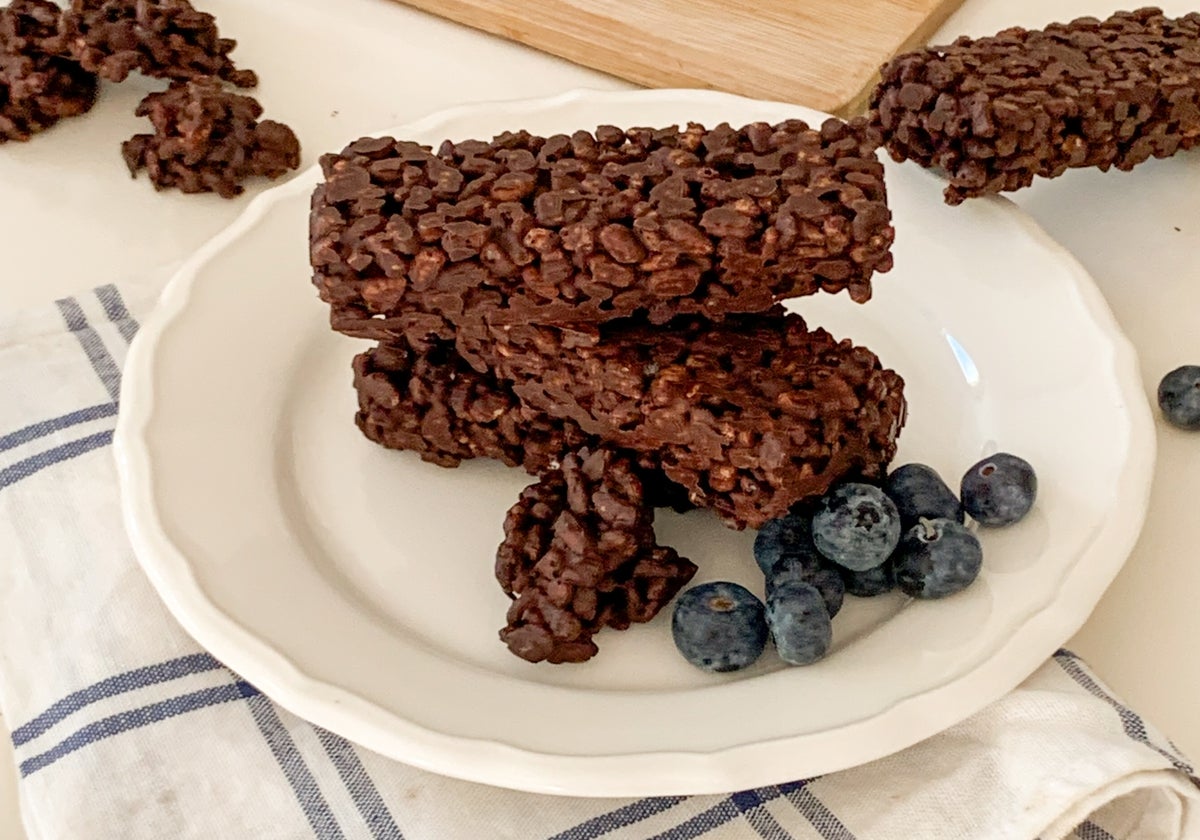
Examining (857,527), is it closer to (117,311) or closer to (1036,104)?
(1036,104)

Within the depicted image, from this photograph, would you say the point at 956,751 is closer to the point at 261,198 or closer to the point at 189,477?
the point at 189,477

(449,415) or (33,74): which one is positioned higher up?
(449,415)

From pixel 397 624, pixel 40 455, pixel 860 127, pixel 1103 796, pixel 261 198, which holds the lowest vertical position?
pixel 40 455

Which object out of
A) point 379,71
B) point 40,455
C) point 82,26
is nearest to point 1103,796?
point 40,455

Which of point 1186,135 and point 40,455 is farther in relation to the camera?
point 1186,135

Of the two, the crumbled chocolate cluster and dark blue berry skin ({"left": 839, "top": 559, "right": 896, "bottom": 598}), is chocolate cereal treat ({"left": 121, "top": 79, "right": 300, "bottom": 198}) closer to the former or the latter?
the crumbled chocolate cluster

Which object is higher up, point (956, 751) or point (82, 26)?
point (956, 751)

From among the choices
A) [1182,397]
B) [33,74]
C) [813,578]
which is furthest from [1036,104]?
[33,74]
